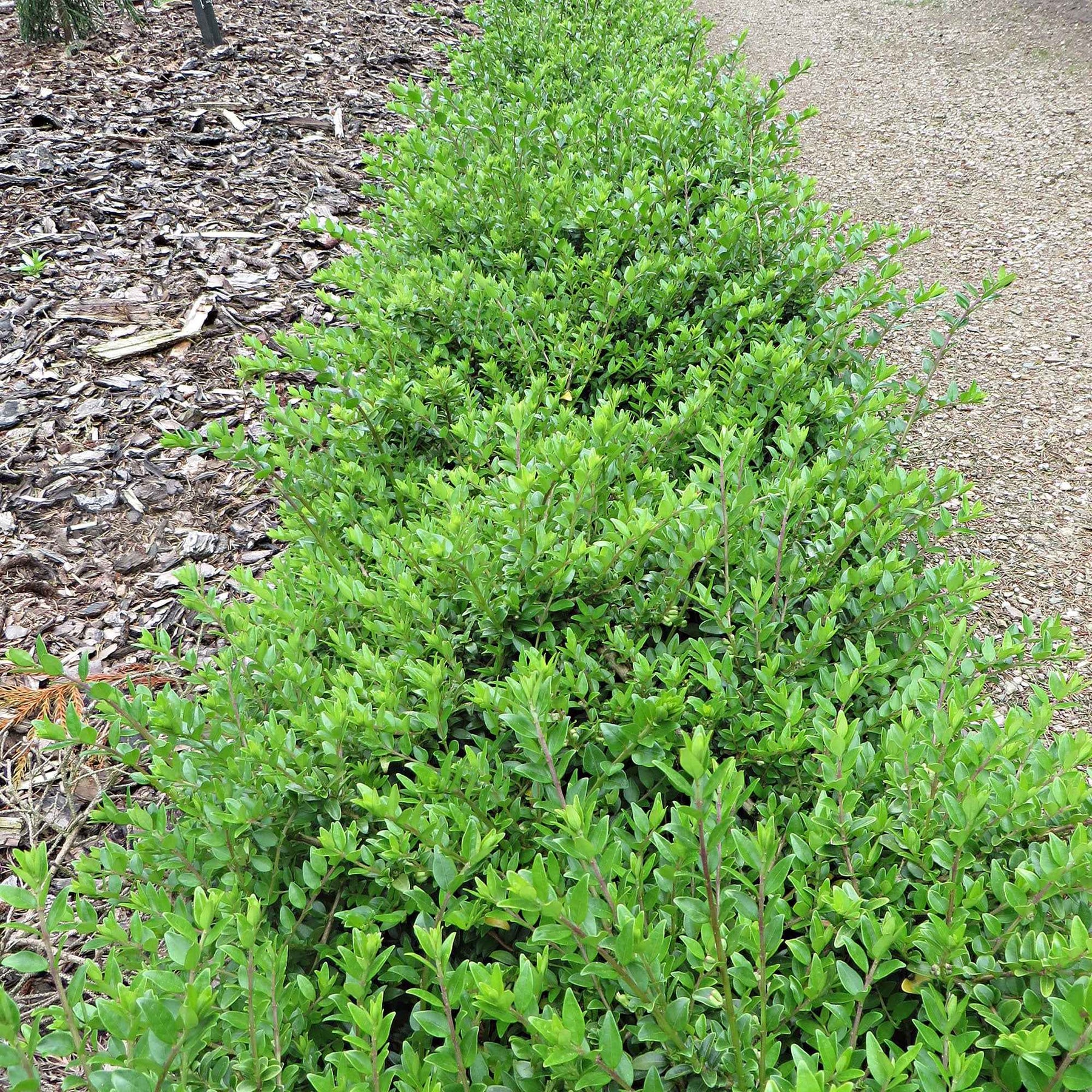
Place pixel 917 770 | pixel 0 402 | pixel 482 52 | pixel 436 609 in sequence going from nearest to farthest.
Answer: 1. pixel 917 770
2. pixel 436 609
3. pixel 0 402
4. pixel 482 52

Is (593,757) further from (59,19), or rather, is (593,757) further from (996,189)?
(59,19)

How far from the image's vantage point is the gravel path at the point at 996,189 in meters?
3.28

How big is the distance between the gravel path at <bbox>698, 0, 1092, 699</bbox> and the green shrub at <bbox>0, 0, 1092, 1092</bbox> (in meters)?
0.76

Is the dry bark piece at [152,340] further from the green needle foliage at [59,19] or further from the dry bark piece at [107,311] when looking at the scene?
the green needle foliage at [59,19]

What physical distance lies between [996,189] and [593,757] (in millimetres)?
5760

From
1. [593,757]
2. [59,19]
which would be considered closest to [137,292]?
[593,757]

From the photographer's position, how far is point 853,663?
5.69 ft

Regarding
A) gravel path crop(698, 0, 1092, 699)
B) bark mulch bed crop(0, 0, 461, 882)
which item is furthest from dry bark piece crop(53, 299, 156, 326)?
gravel path crop(698, 0, 1092, 699)

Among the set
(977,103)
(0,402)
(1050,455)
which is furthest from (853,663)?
(977,103)

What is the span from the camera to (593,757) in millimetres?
1572

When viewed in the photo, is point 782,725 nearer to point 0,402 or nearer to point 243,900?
point 243,900

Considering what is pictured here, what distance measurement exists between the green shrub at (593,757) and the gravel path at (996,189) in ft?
2.49

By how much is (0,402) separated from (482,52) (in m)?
3.50

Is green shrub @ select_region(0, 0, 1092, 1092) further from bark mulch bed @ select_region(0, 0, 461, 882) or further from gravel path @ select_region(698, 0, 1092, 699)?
bark mulch bed @ select_region(0, 0, 461, 882)
